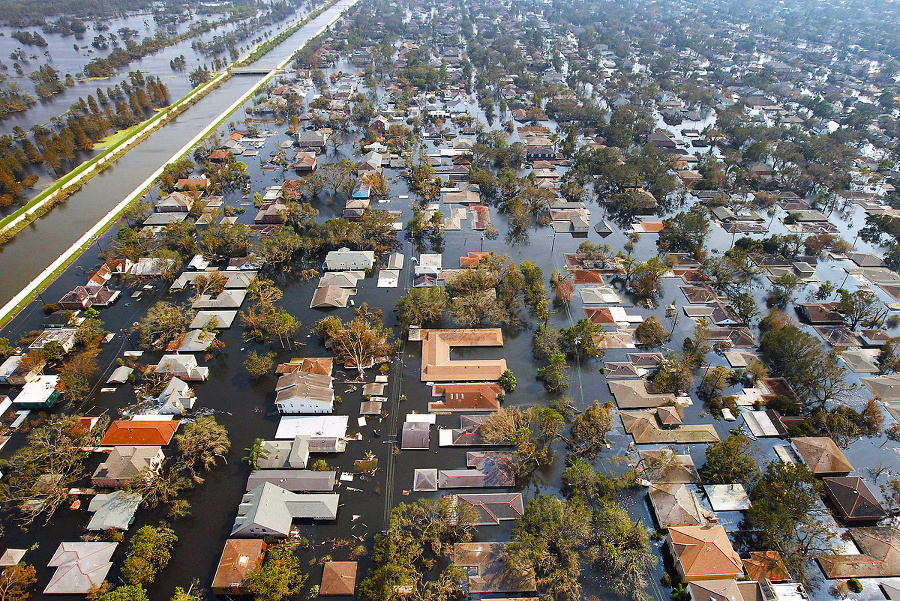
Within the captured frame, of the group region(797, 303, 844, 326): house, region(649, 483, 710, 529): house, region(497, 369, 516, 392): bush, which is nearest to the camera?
region(649, 483, 710, 529): house

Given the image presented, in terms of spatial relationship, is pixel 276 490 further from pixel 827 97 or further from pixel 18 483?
pixel 827 97

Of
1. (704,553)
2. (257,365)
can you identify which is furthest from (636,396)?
(257,365)

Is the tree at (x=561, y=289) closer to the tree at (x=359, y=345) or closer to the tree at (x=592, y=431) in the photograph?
the tree at (x=592, y=431)

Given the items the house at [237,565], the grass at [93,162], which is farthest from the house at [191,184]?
the house at [237,565]

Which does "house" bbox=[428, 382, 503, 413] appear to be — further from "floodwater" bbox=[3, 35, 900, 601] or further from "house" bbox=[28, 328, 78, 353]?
"house" bbox=[28, 328, 78, 353]

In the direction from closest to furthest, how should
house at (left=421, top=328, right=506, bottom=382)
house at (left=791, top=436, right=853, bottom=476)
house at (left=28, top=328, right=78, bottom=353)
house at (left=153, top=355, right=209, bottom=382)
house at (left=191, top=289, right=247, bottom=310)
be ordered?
house at (left=791, top=436, right=853, bottom=476)
house at (left=153, top=355, right=209, bottom=382)
house at (left=421, top=328, right=506, bottom=382)
house at (left=28, top=328, right=78, bottom=353)
house at (left=191, top=289, right=247, bottom=310)

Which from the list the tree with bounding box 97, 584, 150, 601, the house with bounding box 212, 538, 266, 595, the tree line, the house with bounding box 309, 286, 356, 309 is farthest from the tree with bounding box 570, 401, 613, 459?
the tree line

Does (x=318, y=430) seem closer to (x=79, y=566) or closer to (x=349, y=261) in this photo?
(x=79, y=566)
